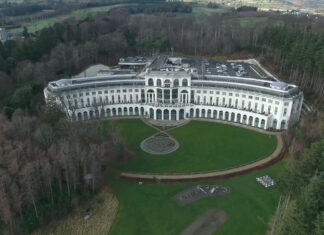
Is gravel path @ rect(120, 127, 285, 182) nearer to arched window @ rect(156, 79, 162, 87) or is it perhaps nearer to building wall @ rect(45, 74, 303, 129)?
building wall @ rect(45, 74, 303, 129)

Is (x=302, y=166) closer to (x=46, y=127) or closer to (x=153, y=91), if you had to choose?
(x=46, y=127)

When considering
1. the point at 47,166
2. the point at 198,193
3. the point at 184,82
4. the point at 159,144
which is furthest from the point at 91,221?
the point at 184,82

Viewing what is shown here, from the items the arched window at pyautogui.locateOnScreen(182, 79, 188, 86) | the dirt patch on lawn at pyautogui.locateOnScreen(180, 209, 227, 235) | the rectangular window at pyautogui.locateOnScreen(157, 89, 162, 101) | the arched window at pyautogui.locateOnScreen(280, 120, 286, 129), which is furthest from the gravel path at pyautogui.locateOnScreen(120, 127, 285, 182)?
the rectangular window at pyautogui.locateOnScreen(157, 89, 162, 101)

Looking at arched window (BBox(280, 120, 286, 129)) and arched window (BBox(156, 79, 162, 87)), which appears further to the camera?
arched window (BBox(156, 79, 162, 87))

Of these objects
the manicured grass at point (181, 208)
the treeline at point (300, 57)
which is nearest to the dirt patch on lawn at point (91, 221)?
the manicured grass at point (181, 208)

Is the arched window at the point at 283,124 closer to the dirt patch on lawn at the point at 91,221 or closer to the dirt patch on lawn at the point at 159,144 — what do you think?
the dirt patch on lawn at the point at 159,144

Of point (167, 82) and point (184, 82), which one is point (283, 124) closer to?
point (184, 82)

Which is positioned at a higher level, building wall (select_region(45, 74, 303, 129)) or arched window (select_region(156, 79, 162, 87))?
arched window (select_region(156, 79, 162, 87))
